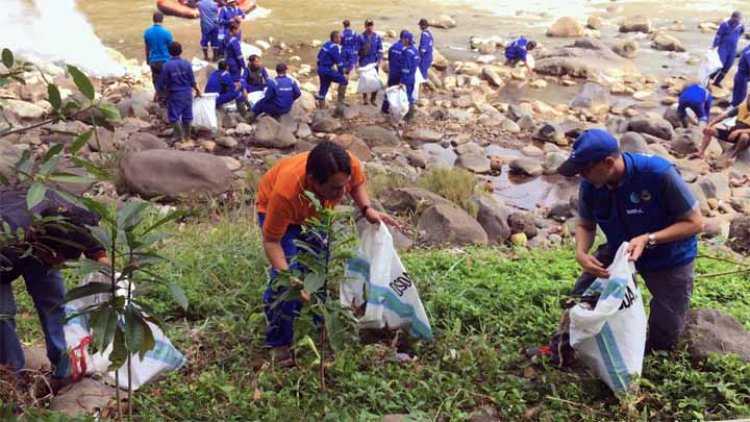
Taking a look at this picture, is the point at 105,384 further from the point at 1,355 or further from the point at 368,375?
the point at 368,375

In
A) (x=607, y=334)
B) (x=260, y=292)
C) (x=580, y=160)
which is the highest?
(x=580, y=160)

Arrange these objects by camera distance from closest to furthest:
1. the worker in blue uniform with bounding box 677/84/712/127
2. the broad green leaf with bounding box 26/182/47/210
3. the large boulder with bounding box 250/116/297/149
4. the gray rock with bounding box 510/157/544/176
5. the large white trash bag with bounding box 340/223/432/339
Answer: the broad green leaf with bounding box 26/182/47/210 < the large white trash bag with bounding box 340/223/432/339 < the gray rock with bounding box 510/157/544/176 < the large boulder with bounding box 250/116/297/149 < the worker in blue uniform with bounding box 677/84/712/127

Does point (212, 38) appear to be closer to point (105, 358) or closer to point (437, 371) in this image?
point (105, 358)

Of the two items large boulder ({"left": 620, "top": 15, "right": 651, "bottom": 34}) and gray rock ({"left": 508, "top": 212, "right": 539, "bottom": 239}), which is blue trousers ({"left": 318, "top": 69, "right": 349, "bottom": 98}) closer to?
gray rock ({"left": 508, "top": 212, "right": 539, "bottom": 239})

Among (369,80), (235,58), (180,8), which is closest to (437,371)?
(369,80)

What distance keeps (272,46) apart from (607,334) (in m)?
14.7

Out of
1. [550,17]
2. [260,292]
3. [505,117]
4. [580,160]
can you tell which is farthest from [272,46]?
[580,160]

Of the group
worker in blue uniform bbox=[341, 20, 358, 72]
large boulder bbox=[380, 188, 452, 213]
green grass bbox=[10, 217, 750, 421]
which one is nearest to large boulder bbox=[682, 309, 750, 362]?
green grass bbox=[10, 217, 750, 421]

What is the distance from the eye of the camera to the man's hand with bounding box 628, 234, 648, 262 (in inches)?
123

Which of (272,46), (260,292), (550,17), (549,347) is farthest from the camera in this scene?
(550,17)

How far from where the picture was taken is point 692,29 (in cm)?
2016

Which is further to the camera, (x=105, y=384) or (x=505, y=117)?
(x=505, y=117)

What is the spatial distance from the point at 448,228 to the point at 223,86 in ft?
17.1

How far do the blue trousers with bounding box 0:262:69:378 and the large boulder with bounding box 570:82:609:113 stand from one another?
10659 millimetres
